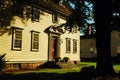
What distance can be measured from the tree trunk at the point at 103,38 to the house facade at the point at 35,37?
Answer: 16.7ft

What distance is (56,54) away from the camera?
28.3 metres

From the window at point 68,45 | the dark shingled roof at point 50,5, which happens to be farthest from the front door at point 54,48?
the dark shingled roof at point 50,5

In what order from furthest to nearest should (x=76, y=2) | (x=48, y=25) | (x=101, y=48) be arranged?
(x=48, y=25) → (x=76, y=2) → (x=101, y=48)

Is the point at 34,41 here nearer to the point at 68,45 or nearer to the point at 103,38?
the point at 68,45

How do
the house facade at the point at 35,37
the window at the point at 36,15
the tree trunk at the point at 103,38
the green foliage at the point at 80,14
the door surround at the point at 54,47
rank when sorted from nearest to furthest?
the tree trunk at the point at 103,38 < the green foliage at the point at 80,14 < the house facade at the point at 35,37 < the window at the point at 36,15 < the door surround at the point at 54,47

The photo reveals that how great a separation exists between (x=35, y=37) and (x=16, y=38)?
3.02 m

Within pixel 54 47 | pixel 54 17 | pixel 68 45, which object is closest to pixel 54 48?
pixel 54 47

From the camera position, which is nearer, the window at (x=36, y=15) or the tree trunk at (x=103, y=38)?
the tree trunk at (x=103, y=38)

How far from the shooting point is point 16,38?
21719mm

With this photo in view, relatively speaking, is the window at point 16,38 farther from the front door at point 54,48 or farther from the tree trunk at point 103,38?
the tree trunk at point 103,38

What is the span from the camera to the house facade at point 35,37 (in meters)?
21.1

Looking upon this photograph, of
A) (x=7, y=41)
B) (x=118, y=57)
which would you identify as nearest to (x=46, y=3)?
(x=7, y=41)

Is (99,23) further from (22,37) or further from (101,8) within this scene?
(22,37)

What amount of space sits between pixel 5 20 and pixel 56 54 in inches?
374
